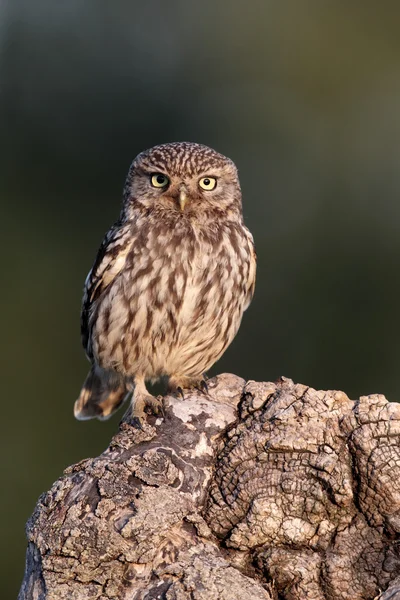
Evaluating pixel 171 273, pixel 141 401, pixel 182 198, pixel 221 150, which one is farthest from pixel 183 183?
pixel 221 150

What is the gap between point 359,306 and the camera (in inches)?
438

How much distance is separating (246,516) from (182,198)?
7.04ft

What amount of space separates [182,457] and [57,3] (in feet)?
43.5

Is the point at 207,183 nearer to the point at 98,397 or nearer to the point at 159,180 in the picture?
the point at 159,180

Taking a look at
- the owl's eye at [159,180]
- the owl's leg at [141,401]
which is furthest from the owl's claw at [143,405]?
the owl's eye at [159,180]

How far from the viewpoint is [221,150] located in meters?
13.2

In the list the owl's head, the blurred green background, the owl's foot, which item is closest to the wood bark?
the owl's foot

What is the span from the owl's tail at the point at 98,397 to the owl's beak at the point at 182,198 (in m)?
1.31

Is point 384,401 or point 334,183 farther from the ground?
→ point 334,183

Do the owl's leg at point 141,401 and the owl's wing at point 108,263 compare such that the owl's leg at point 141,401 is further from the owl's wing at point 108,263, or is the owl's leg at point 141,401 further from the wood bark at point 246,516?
the wood bark at point 246,516

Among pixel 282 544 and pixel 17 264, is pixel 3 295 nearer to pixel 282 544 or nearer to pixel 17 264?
pixel 17 264

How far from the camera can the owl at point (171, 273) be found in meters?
5.08

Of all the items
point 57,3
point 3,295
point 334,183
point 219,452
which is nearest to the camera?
point 219,452

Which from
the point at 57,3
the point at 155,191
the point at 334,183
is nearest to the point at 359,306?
the point at 334,183
